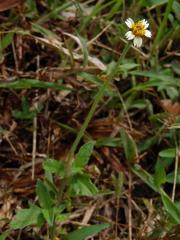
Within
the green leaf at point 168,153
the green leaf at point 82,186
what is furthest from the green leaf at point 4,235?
the green leaf at point 168,153

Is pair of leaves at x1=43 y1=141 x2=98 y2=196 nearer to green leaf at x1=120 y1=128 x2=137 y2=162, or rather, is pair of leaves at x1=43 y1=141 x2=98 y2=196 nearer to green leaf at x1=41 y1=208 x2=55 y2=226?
green leaf at x1=41 y1=208 x2=55 y2=226

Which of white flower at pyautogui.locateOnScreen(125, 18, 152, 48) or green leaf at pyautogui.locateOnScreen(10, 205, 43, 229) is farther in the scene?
green leaf at pyautogui.locateOnScreen(10, 205, 43, 229)

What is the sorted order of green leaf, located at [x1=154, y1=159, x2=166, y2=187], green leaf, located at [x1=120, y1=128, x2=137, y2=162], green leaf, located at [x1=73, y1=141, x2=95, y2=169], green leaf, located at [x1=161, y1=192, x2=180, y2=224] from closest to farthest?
1. green leaf, located at [x1=73, y1=141, x2=95, y2=169]
2. green leaf, located at [x1=161, y1=192, x2=180, y2=224]
3. green leaf, located at [x1=154, y1=159, x2=166, y2=187]
4. green leaf, located at [x1=120, y1=128, x2=137, y2=162]

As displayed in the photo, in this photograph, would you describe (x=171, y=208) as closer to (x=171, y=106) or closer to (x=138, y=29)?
(x=171, y=106)

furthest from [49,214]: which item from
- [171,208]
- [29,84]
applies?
[29,84]

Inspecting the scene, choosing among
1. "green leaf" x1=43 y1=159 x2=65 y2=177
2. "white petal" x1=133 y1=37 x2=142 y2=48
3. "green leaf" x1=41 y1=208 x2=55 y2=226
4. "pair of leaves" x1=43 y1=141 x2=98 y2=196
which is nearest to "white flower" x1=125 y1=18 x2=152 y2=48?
"white petal" x1=133 y1=37 x2=142 y2=48

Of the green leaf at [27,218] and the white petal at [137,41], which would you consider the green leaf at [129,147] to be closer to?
the green leaf at [27,218]

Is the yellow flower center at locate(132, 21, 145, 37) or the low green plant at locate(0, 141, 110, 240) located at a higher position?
the yellow flower center at locate(132, 21, 145, 37)
